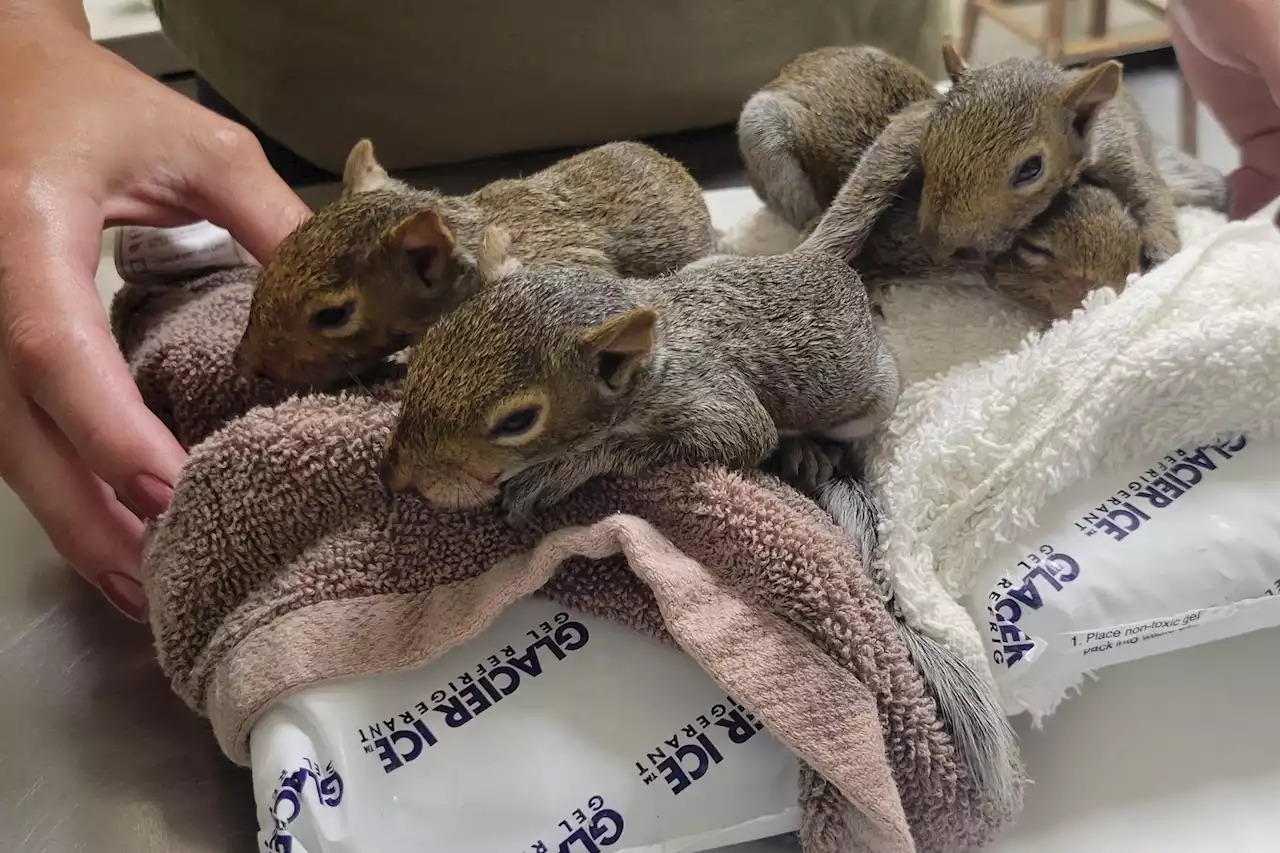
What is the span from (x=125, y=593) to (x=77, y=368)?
0.66 ft

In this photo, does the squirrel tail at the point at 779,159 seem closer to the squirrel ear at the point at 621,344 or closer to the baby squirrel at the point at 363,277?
the baby squirrel at the point at 363,277

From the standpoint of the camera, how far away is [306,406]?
76 cm

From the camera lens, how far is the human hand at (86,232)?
30.6 inches

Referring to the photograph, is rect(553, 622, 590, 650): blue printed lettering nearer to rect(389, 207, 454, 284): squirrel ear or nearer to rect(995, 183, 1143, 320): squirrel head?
rect(389, 207, 454, 284): squirrel ear

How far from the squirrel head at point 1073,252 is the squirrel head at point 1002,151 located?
16 mm

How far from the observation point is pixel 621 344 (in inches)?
26.6

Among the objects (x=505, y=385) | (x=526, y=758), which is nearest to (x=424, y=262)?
(x=505, y=385)

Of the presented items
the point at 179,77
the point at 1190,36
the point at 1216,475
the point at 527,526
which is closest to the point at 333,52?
the point at 179,77

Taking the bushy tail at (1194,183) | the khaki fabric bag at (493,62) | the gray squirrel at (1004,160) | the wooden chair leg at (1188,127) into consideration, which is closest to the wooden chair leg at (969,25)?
the wooden chair leg at (1188,127)

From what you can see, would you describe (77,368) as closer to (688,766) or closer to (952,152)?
(688,766)

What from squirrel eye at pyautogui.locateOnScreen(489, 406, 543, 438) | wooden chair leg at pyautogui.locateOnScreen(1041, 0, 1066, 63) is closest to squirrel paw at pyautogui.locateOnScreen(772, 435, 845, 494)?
squirrel eye at pyautogui.locateOnScreen(489, 406, 543, 438)

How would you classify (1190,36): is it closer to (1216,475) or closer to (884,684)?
(1216,475)

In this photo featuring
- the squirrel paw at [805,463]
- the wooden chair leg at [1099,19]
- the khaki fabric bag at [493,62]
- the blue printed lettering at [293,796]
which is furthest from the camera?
the wooden chair leg at [1099,19]

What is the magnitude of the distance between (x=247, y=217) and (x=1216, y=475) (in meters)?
0.91
